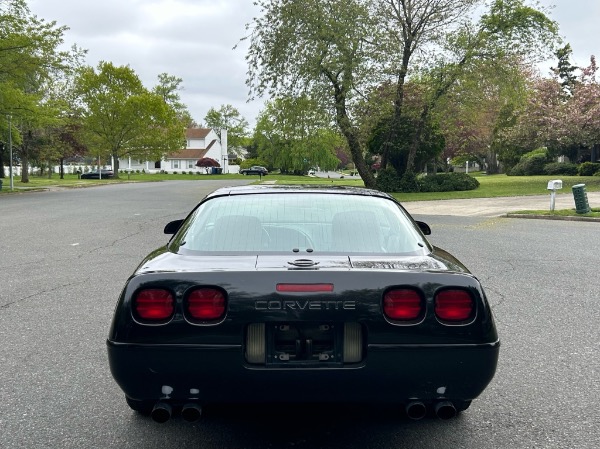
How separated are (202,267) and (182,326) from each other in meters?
0.31

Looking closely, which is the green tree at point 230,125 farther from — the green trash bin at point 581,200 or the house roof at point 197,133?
the green trash bin at point 581,200

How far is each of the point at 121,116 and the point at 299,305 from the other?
62.7m

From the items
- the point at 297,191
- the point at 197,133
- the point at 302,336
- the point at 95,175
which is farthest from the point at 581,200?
the point at 197,133

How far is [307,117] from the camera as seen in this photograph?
2734 cm

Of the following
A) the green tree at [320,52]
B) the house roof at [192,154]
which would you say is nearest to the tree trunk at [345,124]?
the green tree at [320,52]

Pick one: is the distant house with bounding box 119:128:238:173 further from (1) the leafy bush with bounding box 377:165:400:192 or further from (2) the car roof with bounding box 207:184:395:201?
(2) the car roof with bounding box 207:184:395:201

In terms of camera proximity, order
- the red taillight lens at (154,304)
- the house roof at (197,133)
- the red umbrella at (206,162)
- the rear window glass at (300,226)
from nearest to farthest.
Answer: the red taillight lens at (154,304) < the rear window glass at (300,226) < the red umbrella at (206,162) < the house roof at (197,133)

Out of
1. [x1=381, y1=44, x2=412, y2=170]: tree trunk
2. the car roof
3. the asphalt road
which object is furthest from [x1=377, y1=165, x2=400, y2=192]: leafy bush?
A: the car roof

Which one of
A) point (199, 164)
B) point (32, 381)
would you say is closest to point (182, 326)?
point (32, 381)

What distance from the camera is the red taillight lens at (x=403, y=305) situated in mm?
2775

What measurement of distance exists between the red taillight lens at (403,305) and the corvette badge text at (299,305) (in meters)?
0.22

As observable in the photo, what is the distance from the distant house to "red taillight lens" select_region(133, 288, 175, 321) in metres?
98.4

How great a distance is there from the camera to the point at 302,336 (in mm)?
2770

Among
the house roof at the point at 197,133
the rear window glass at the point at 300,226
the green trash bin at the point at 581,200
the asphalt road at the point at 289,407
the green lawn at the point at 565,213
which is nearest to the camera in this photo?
the asphalt road at the point at 289,407
